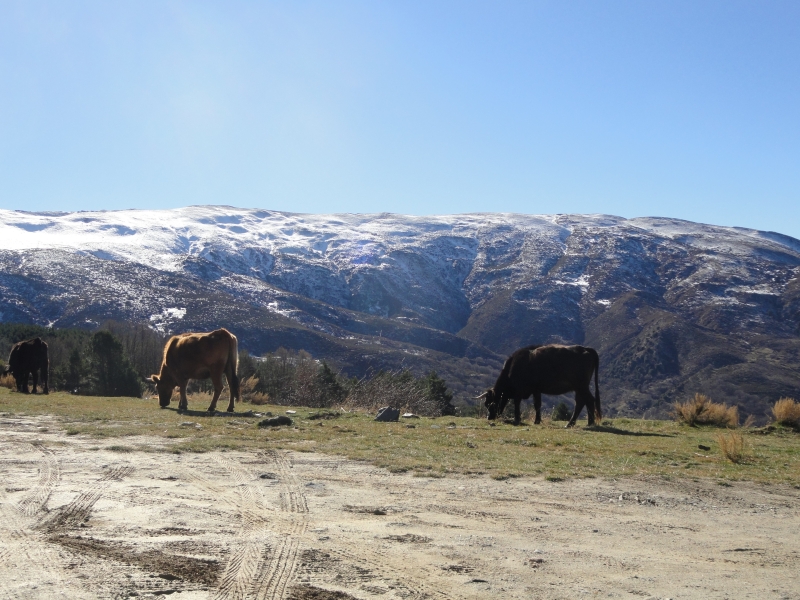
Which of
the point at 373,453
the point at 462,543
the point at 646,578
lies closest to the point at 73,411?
the point at 373,453

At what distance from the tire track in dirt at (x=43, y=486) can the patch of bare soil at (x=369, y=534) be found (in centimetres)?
3

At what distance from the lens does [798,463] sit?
12.3 meters

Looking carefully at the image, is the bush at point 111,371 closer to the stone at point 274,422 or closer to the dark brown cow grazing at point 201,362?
the dark brown cow grazing at point 201,362

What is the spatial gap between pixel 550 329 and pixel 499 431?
185798 millimetres

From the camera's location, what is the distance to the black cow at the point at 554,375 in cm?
1927

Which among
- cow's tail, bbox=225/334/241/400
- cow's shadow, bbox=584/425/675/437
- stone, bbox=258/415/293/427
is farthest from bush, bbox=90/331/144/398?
cow's shadow, bbox=584/425/675/437

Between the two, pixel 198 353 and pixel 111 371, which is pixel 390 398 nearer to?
pixel 198 353

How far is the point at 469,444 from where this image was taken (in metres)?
13.4

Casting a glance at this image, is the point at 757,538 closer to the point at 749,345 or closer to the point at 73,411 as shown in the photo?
the point at 73,411

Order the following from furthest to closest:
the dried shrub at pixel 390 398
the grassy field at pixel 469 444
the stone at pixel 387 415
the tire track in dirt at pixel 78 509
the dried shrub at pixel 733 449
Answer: the dried shrub at pixel 390 398
the stone at pixel 387 415
the dried shrub at pixel 733 449
the grassy field at pixel 469 444
the tire track in dirt at pixel 78 509

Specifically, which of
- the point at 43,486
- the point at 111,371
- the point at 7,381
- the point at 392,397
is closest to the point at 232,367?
the point at 392,397

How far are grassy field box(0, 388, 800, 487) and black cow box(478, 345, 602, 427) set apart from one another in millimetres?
1321

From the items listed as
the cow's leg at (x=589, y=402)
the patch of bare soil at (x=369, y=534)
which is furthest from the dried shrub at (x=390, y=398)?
the patch of bare soil at (x=369, y=534)

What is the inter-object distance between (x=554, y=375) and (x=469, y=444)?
7.00 m
